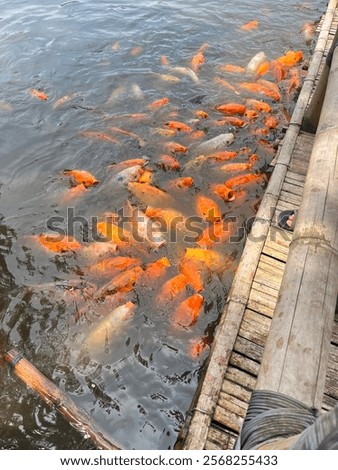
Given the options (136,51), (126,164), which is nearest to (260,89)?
(136,51)

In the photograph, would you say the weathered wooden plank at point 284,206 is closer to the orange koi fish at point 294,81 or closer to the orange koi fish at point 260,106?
the orange koi fish at point 260,106

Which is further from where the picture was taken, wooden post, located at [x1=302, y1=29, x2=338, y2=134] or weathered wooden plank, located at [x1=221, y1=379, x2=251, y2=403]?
wooden post, located at [x1=302, y1=29, x2=338, y2=134]

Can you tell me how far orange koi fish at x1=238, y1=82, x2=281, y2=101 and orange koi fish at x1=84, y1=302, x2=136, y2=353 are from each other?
6.21 m

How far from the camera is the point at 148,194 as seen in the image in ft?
22.6

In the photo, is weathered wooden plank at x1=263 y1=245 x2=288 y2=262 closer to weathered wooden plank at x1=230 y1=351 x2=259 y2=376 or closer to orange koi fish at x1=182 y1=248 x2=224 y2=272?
orange koi fish at x1=182 y1=248 x2=224 y2=272

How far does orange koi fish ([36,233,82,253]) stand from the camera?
19.8 feet

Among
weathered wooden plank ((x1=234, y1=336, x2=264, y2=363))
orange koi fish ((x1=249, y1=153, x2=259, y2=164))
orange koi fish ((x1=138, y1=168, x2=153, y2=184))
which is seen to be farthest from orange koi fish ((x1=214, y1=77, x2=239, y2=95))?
weathered wooden plank ((x1=234, y1=336, x2=264, y2=363))

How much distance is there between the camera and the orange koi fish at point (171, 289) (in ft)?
17.7

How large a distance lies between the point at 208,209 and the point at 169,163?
1.37 m

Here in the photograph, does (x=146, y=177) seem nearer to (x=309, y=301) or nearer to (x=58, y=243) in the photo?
(x=58, y=243)

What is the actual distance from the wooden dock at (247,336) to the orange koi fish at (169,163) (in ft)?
6.21

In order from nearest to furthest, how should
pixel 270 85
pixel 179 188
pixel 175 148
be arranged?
1. pixel 179 188
2. pixel 175 148
3. pixel 270 85

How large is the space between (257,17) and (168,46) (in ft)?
10.7

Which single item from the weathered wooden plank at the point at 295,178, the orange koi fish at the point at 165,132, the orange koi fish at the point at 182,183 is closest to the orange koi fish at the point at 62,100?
the orange koi fish at the point at 165,132
